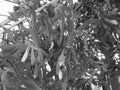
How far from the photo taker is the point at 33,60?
1.02 metres

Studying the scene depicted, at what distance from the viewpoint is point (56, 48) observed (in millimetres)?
1124

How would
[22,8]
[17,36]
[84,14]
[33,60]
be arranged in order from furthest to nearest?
1. [84,14]
2. [17,36]
3. [22,8]
4. [33,60]

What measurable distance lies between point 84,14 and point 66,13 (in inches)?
13.8

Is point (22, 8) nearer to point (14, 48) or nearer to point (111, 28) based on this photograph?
point (14, 48)

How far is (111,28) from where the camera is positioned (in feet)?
4.00

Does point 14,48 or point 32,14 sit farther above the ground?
point 32,14

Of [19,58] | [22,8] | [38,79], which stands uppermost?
[22,8]

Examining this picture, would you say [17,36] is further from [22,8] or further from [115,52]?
[115,52]

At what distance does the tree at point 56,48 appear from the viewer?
3.46ft

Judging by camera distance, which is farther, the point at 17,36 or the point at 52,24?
the point at 17,36

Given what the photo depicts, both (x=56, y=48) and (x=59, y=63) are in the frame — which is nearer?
(x=59, y=63)

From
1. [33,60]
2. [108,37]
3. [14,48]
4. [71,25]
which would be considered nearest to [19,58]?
[14,48]

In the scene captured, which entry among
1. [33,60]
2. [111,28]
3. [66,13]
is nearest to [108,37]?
[111,28]

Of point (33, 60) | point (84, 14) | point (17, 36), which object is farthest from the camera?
point (84, 14)
